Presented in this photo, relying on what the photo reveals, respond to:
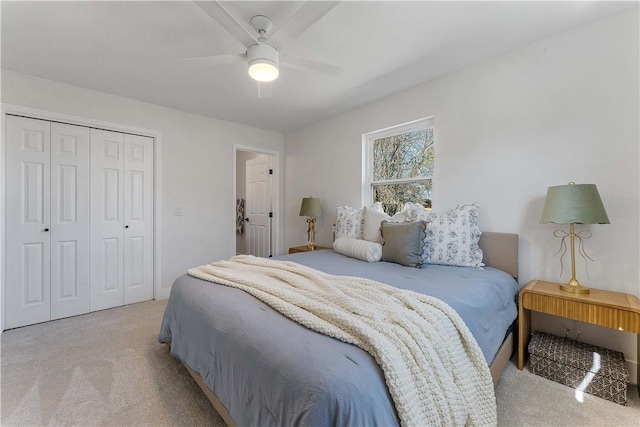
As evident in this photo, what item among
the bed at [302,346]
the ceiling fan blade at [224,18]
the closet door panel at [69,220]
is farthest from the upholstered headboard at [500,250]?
the closet door panel at [69,220]

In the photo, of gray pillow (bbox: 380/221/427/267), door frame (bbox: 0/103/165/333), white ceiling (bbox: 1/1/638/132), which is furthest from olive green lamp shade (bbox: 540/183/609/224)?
door frame (bbox: 0/103/165/333)

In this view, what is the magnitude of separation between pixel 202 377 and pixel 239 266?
0.77 metres

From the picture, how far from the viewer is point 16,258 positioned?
103 inches

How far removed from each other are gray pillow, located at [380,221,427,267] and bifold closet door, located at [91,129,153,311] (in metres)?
2.99

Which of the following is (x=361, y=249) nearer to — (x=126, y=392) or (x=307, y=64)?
(x=307, y=64)

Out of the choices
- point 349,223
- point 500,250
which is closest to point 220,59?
point 349,223

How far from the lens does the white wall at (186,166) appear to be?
9.85ft

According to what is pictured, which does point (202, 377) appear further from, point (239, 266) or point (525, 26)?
point (525, 26)

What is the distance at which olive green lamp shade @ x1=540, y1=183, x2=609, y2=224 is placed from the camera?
1.71 m

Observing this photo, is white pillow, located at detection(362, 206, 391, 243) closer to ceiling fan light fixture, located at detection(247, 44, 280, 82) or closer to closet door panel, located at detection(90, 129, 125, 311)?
ceiling fan light fixture, located at detection(247, 44, 280, 82)

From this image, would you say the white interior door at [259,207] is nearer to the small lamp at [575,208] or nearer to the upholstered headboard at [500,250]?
the upholstered headboard at [500,250]

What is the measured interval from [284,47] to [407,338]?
88.2 inches

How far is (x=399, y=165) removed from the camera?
3.20 metres

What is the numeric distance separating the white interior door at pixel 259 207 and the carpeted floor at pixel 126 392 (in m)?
2.63
